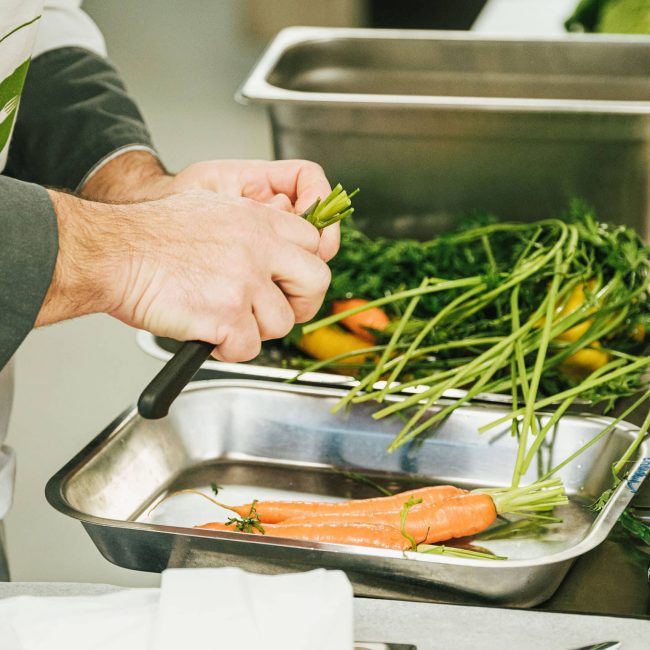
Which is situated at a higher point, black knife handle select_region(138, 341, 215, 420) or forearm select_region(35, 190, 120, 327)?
forearm select_region(35, 190, 120, 327)

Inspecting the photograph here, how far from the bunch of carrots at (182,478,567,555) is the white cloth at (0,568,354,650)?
0.20m

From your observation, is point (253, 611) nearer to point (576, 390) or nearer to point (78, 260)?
point (78, 260)

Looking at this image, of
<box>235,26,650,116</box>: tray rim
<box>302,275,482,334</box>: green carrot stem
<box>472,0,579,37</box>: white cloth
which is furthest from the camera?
<box>472,0,579,37</box>: white cloth

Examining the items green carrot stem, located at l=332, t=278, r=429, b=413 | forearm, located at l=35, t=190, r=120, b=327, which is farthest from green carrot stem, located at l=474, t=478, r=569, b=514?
forearm, located at l=35, t=190, r=120, b=327

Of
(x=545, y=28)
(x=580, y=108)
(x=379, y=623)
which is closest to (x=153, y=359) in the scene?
(x=379, y=623)

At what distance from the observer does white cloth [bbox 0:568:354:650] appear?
24.4 inches

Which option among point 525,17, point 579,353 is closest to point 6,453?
point 579,353

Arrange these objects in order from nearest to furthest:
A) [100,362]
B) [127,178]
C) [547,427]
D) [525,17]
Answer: [547,427] < [127,178] < [100,362] < [525,17]

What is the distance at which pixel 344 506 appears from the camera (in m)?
0.94

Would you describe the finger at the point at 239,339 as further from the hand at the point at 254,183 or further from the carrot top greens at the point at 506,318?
the carrot top greens at the point at 506,318

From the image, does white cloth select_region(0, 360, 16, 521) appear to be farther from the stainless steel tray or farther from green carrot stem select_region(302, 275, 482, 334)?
green carrot stem select_region(302, 275, 482, 334)

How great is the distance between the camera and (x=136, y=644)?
62cm

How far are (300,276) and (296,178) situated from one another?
8.4 inches

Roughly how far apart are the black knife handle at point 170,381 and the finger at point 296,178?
0.26 meters
